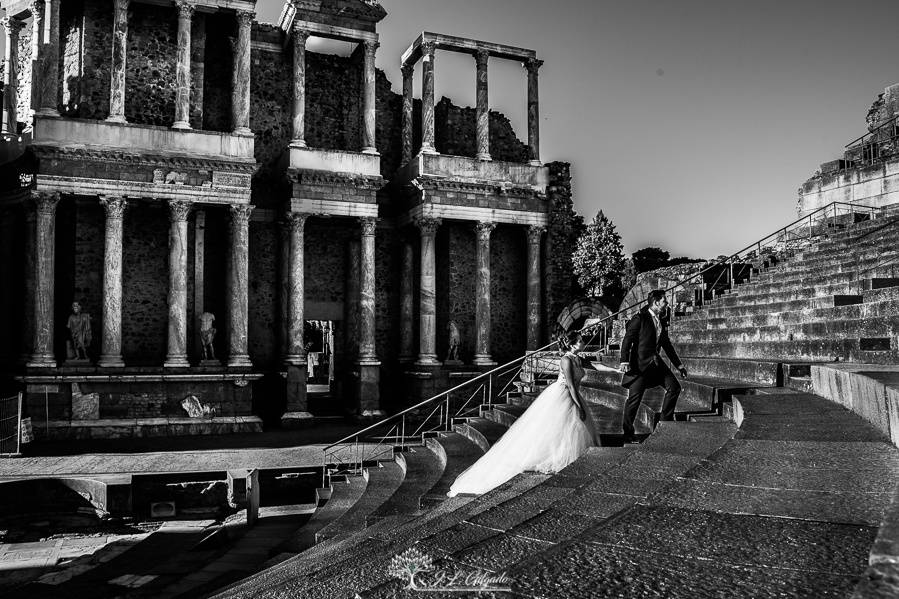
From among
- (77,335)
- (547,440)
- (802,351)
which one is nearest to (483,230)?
(77,335)

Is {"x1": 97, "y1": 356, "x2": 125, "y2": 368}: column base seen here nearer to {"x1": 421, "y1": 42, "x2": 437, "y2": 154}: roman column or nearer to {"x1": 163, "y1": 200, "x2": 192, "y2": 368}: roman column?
{"x1": 163, "y1": 200, "x2": 192, "y2": 368}: roman column

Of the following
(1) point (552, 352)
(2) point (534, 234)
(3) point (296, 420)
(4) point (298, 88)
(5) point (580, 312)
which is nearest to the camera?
(1) point (552, 352)

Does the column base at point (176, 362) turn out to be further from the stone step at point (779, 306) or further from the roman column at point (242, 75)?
the stone step at point (779, 306)

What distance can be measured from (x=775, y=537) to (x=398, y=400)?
20983 millimetres

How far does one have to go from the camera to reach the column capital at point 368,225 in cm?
2175

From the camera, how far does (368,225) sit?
2178 cm

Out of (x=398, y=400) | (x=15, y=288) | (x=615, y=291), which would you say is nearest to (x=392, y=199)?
(x=398, y=400)

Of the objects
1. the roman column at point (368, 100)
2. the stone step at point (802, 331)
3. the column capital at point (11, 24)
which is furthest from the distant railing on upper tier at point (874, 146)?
the column capital at point (11, 24)

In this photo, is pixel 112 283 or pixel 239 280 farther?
pixel 239 280

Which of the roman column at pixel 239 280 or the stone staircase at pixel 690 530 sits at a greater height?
the roman column at pixel 239 280

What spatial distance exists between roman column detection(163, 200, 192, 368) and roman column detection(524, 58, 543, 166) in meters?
11.3

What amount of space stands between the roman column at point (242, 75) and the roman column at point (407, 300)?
21.4 ft

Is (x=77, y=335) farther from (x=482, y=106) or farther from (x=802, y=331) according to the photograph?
(x=802, y=331)

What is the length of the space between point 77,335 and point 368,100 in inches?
421
